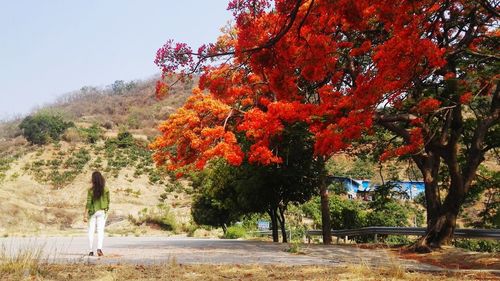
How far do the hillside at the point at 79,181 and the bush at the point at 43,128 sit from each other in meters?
1.42

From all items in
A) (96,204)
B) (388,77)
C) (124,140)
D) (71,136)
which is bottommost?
(96,204)

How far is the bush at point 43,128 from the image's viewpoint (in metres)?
77.6

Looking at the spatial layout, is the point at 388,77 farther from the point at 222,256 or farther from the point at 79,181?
the point at 79,181

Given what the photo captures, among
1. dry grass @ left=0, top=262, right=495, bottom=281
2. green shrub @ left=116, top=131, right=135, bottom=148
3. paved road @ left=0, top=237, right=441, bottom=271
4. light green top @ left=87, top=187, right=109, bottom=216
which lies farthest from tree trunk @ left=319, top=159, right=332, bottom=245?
green shrub @ left=116, top=131, right=135, bottom=148

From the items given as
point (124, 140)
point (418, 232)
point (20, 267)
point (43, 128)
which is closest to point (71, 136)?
point (43, 128)

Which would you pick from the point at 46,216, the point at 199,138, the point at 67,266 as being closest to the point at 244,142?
the point at 199,138

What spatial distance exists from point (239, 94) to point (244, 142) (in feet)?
6.81

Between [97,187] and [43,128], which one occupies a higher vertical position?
[43,128]

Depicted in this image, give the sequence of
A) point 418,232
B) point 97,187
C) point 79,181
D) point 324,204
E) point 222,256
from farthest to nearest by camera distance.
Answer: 1. point 79,181
2. point 324,204
3. point 418,232
4. point 222,256
5. point 97,187

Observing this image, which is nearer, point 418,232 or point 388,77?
point 388,77

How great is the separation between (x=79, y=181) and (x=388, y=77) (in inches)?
2217

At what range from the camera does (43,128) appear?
79875 mm

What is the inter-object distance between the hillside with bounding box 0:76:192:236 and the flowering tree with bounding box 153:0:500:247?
86.1 ft

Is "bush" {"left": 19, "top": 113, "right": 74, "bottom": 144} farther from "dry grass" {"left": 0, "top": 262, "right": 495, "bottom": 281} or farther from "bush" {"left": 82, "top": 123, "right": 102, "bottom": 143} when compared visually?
"dry grass" {"left": 0, "top": 262, "right": 495, "bottom": 281}
